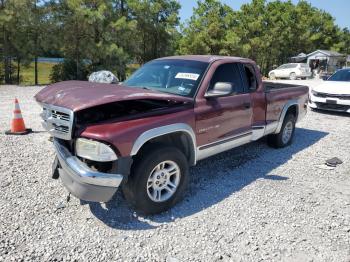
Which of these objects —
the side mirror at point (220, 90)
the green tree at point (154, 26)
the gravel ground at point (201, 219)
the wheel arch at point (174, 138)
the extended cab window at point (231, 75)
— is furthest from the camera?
the green tree at point (154, 26)

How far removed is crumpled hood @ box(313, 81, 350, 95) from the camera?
31.6 feet

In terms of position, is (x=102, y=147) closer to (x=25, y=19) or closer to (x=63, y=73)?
(x=25, y=19)

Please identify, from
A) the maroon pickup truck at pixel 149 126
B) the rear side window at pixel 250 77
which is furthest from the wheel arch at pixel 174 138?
the rear side window at pixel 250 77

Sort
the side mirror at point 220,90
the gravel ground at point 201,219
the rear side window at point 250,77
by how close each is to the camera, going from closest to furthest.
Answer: the gravel ground at point 201,219 < the side mirror at point 220,90 < the rear side window at point 250,77

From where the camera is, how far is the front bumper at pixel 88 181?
307 centimetres

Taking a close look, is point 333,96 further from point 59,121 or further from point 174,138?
point 59,121

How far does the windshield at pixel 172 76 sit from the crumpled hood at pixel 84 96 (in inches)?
13.2

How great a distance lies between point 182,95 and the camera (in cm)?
407

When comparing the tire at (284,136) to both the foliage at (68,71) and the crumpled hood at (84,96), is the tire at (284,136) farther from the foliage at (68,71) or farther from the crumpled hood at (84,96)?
the foliage at (68,71)

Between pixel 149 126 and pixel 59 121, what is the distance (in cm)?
96

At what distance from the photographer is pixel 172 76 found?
4.51m

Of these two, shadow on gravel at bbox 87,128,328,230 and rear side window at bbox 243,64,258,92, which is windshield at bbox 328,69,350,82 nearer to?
shadow on gravel at bbox 87,128,328,230

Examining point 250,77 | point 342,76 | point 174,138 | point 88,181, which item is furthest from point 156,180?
point 342,76

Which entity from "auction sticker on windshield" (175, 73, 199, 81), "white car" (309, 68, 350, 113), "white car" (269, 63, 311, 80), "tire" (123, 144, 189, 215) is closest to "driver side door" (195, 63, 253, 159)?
"auction sticker on windshield" (175, 73, 199, 81)
